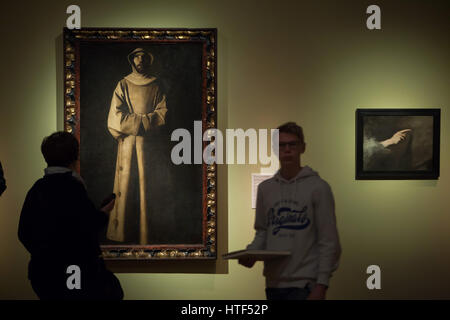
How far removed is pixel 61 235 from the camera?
7.38ft

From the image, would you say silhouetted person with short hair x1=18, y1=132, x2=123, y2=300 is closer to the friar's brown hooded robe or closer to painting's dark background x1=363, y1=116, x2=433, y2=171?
the friar's brown hooded robe

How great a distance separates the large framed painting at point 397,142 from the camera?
12.0 feet

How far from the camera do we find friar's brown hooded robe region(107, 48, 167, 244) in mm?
3613

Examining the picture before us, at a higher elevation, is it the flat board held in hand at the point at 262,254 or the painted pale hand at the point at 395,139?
the painted pale hand at the point at 395,139

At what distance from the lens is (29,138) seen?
3.68m


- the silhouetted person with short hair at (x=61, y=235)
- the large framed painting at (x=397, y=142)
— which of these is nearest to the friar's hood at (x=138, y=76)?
the silhouetted person with short hair at (x=61, y=235)

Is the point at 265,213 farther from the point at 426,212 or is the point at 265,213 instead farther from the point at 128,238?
the point at 426,212

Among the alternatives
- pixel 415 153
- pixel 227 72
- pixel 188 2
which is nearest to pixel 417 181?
pixel 415 153

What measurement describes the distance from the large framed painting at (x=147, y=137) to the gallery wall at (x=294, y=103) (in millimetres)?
150

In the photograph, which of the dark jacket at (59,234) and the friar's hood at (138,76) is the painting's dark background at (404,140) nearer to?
the friar's hood at (138,76)

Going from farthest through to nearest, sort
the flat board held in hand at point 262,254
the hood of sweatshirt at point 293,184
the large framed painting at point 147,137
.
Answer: the large framed painting at point 147,137 < the hood of sweatshirt at point 293,184 < the flat board held in hand at point 262,254

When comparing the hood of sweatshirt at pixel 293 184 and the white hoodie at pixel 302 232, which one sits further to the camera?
the hood of sweatshirt at pixel 293 184

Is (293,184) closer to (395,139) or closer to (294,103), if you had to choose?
(294,103)

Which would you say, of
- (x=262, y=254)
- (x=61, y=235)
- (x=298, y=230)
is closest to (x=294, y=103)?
(x=298, y=230)
